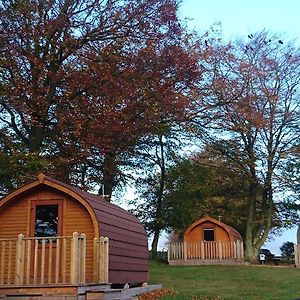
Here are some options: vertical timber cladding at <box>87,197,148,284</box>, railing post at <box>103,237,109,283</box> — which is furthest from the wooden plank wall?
railing post at <box>103,237,109,283</box>

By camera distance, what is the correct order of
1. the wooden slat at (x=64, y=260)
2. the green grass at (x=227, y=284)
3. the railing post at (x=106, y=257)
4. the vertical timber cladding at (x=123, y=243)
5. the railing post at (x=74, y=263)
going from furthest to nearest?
the green grass at (x=227, y=284), the vertical timber cladding at (x=123, y=243), the railing post at (x=106, y=257), the wooden slat at (x=64, y=260), the railing post at (x=74, y=263)

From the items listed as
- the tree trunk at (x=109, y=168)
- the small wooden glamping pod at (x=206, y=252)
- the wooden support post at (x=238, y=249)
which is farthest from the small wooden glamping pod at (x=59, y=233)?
the wooden support post at (x=238, y=249)

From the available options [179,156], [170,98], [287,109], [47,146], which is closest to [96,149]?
[47,146]

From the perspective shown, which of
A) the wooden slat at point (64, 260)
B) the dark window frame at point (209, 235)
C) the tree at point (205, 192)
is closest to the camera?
the wooden slat at point (64, 260)

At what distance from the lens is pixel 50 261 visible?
12.9 m

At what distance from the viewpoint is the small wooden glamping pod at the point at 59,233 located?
13266mm

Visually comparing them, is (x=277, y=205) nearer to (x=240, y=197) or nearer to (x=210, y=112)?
(x=240, y=197)

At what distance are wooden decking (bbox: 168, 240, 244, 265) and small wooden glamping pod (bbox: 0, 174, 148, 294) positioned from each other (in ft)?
53.8

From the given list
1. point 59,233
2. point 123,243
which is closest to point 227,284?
point 123,243

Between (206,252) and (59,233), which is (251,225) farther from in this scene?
(59,233)

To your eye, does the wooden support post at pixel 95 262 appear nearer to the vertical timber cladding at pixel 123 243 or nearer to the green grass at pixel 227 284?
the vertical timber cladding at pixel 123 243

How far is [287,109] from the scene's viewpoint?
122 feet

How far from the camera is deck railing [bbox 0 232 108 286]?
1255cm

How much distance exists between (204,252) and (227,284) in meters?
13.3
